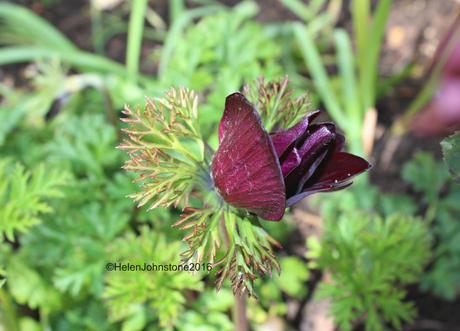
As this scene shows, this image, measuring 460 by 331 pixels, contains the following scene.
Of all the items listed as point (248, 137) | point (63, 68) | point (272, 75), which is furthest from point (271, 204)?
point (63, 68)

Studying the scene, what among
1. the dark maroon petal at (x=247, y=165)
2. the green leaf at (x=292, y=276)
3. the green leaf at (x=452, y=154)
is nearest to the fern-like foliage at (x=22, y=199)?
the dark maroon petal at (x=247, y=165)

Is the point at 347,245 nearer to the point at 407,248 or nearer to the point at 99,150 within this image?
the point at 407,248

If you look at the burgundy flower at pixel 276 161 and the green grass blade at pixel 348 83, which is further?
the green grass blade at pixel 348 83

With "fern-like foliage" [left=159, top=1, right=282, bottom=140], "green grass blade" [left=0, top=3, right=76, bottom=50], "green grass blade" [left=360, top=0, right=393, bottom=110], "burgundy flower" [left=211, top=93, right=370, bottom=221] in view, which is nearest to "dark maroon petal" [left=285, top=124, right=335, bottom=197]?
"burgundy flower" [left=211, top=93, right=370, bottom=221]

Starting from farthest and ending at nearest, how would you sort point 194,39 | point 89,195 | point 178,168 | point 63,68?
point 63,68 → point 194,39 → point 89,195 → point 178,168

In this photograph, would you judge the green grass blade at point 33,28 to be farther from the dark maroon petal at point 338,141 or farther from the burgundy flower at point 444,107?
the dark maroon petal at point 338,141

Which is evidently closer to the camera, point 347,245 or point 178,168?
point 178,168

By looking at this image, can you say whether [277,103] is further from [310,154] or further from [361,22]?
[361,22]
